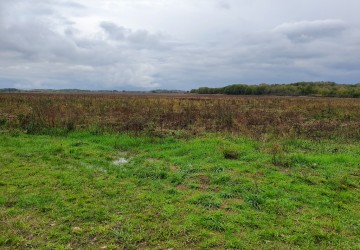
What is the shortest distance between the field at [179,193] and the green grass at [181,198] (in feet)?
0.07

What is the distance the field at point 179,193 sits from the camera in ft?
14.6

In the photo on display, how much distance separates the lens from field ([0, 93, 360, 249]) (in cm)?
446

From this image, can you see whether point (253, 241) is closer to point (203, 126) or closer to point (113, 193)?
point (113, 193)

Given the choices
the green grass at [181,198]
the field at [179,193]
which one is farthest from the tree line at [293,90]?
the green grass at [181,198]

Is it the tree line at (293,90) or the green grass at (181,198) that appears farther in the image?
the tree line at (293,90)

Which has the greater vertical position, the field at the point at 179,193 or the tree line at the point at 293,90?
the tree line at the point at 293,90

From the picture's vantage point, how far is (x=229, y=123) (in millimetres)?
15805

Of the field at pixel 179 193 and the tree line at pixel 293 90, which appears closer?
the field at pixel 179 193

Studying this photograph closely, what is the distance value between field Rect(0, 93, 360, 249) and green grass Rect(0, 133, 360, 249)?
2 cm

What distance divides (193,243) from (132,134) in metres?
8.87

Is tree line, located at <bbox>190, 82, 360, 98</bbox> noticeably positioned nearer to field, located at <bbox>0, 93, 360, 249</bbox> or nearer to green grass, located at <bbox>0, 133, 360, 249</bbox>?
field, located at <bbox>0, 93, 360, 249</bbox>

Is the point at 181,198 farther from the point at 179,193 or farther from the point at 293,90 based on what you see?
the point at 293,90

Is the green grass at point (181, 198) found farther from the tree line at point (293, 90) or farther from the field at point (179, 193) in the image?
the tree line at point (293, 90)

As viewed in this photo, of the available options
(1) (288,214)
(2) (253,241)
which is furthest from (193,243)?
(1) (288,214)
